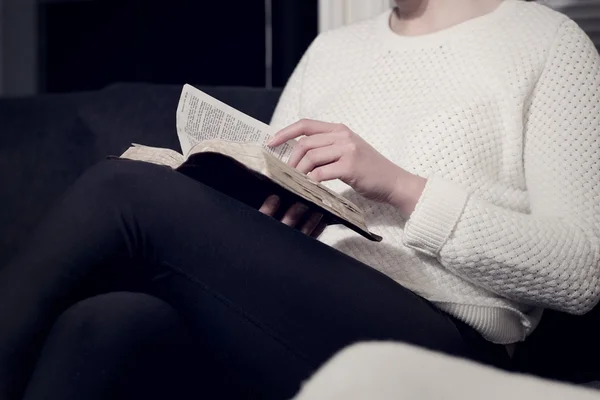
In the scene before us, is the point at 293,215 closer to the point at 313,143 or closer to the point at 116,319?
the point at 313,143

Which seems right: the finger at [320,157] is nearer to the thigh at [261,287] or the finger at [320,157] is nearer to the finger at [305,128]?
the finger at [305,128]

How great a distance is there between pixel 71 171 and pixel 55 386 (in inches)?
33.7

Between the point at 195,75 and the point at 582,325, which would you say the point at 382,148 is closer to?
the point at 582,325

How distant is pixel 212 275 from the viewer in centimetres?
84

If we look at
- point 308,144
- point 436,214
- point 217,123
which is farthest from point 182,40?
point 436,214

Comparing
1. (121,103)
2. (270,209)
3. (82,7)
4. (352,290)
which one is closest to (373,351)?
(352,290)

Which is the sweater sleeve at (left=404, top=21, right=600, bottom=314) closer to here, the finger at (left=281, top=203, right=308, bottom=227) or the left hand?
the left hand

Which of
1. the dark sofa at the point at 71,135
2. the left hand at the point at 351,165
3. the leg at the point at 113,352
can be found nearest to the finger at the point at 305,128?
the left hand at the point at 351,165

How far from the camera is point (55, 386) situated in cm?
74

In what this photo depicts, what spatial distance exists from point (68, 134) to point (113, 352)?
88cm

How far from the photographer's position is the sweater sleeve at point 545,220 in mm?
955

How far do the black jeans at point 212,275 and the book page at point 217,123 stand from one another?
0.18 m

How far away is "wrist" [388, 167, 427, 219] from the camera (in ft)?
3.20

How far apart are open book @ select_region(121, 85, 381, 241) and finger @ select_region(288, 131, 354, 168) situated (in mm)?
53
